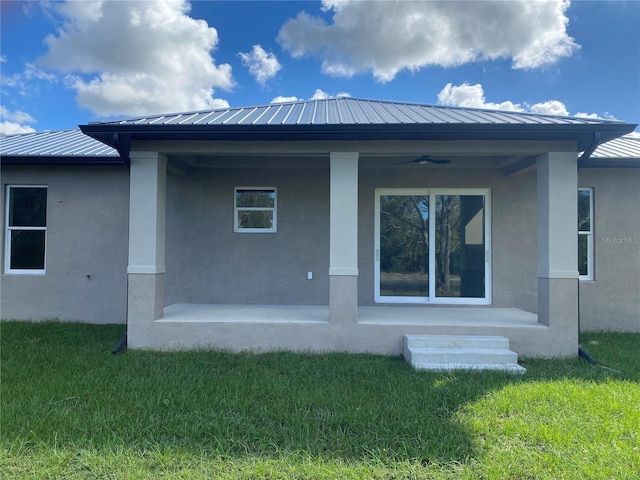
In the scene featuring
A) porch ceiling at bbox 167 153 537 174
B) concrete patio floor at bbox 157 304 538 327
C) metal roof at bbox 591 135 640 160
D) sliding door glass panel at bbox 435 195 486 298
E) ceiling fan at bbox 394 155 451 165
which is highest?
metal roof at bbox 591 135 640 160

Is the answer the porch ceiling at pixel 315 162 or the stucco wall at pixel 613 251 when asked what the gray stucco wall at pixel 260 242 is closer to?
the stucco wall at pixel 613 251

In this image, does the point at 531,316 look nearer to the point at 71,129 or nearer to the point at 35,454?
the point at 35,454

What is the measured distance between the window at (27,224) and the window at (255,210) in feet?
14.0

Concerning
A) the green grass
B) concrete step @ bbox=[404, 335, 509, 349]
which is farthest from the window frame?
concrete step @ bbox=[404, 335, 509, 349]

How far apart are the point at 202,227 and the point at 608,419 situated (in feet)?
24.6

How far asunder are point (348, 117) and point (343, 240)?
229 centimetres

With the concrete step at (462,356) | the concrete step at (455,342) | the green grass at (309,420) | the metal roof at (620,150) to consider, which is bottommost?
the green grass at (309,420)

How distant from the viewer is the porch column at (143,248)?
236 inches

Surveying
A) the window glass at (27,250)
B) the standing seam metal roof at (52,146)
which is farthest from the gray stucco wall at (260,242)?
the standing seam metal roof at (52,146)

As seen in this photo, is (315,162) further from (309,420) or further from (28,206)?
(28,206)

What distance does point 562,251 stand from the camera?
19.0ft

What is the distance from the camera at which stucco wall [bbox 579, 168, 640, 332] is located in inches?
301

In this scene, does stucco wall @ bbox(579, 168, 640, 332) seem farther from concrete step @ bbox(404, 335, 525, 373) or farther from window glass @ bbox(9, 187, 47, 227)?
window glass @ bbox(9, 187, 47, 227)

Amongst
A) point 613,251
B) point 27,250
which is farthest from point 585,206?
point 27,250
